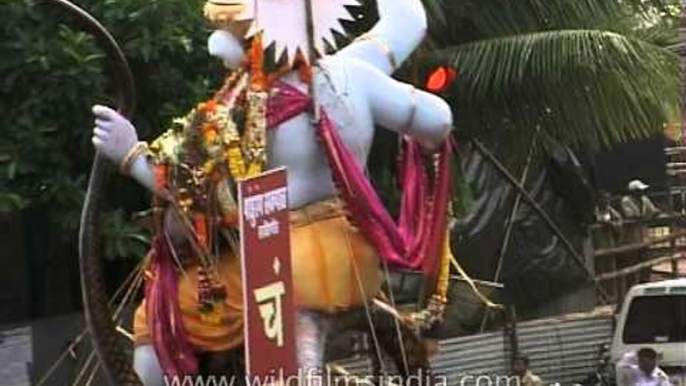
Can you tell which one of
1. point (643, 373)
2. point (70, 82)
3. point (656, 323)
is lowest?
point (643, 373)

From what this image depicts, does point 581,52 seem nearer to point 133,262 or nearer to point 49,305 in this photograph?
point 133,262

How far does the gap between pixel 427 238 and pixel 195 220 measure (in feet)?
2.49

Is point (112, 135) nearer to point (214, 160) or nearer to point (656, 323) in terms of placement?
point (214, 160)

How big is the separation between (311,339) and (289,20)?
99 centimetres

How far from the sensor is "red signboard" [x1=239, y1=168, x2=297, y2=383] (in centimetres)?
357

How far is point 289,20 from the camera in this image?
13.2 feet

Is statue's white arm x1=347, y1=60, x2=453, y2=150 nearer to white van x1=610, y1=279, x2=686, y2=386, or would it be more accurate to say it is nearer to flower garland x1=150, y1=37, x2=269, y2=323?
flower garland x1=150, y1=37, x2=269, y2=323

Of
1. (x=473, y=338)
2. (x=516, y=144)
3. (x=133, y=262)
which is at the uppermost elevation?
(x=516, y=144)

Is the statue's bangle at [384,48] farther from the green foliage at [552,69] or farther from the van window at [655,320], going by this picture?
the van window at [655,320]

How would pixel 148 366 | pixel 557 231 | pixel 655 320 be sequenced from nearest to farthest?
1. pixel 148 366
2. pixel 655 320
3. pixel 557 231

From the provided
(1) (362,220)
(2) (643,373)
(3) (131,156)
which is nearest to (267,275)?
(1) (362,220)

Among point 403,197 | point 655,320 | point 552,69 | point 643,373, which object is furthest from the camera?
point 655,320

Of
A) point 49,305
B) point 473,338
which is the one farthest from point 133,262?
point 473,338

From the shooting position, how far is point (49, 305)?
319 inches
